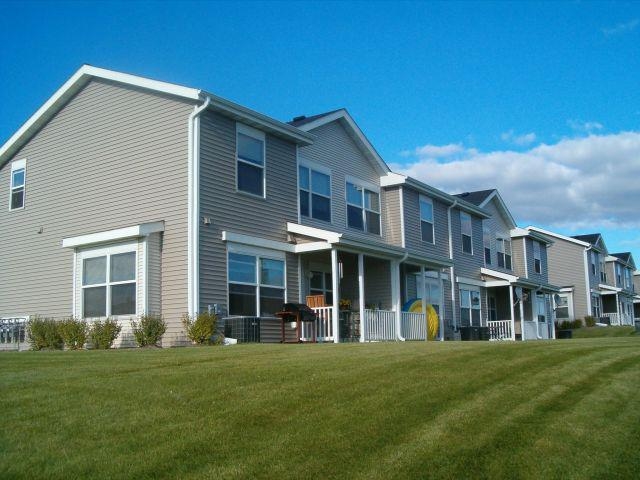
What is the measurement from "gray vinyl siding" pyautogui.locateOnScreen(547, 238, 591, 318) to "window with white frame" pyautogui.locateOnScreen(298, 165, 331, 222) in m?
28.5

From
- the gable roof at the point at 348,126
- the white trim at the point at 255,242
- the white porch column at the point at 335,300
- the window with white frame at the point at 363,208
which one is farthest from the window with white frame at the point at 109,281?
the window with white frame at the point at 363,208

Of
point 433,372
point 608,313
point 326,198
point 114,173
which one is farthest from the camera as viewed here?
point 608,313

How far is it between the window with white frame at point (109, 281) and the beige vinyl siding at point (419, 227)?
33.5 ft

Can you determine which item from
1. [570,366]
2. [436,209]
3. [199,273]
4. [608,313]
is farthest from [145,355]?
[608,313]

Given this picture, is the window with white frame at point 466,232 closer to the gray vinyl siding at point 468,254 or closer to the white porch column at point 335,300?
the gray vinyl siding at point 468,254

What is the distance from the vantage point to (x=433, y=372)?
31.0ft

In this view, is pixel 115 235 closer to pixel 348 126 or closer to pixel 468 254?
pixel 348 126

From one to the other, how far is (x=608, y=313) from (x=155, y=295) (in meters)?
44.8

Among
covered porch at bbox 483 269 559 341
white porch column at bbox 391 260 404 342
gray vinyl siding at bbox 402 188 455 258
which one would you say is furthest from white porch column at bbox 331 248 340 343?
covered porch at bbox 483 269 559 341

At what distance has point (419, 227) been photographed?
26156 millimetres

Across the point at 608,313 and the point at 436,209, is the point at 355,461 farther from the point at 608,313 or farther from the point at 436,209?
the point at 608,313

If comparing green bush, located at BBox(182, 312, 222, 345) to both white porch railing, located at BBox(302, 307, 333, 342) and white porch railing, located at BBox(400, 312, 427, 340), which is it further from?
white porch railing, located at BBox(400, 312, 427, 340)

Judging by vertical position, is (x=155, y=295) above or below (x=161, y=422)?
above

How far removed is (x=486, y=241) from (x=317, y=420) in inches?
1062
